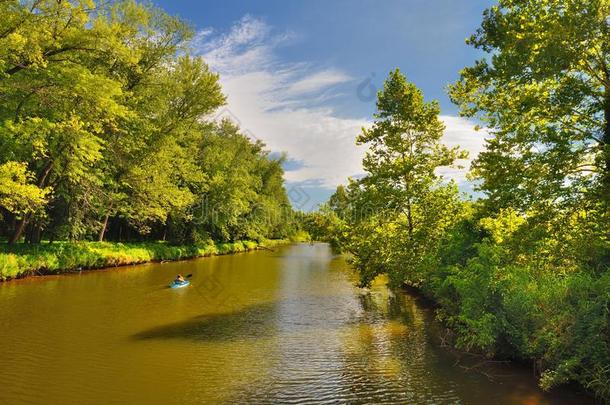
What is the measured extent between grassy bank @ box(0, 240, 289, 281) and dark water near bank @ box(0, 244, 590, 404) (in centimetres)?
221

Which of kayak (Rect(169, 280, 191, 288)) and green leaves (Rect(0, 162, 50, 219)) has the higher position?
green leaves (Rect(0, 162, 50, 219))

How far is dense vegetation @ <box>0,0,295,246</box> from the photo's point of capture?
920 inches

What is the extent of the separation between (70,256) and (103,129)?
10.1 m

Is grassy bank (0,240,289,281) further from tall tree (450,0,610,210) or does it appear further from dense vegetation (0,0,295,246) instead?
tall tree (450,0,610,210)

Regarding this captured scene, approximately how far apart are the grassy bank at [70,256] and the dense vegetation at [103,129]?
1358mm

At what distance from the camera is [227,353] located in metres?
13.3

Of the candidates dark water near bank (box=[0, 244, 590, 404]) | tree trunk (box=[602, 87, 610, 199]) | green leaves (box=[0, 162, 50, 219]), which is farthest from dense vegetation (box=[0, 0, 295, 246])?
tree trunk (box=[602, 87, 610, 199])

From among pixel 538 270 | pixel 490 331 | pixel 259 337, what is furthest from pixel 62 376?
pixel 538 270

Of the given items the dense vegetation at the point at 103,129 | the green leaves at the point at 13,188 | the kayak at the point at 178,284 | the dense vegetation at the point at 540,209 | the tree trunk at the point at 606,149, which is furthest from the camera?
the kayak at the point at 178,284

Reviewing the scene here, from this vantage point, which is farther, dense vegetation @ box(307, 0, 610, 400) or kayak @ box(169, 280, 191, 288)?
kayak @ box(169, 280, 191, 288)

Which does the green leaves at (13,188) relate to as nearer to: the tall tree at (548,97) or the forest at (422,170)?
the forest at (422,170)

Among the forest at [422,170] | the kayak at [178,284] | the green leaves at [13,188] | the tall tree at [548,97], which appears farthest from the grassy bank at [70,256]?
the tall tree at [548,97]

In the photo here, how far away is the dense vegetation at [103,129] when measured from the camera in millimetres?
23375

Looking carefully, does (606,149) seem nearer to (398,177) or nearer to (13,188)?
(398,177)
